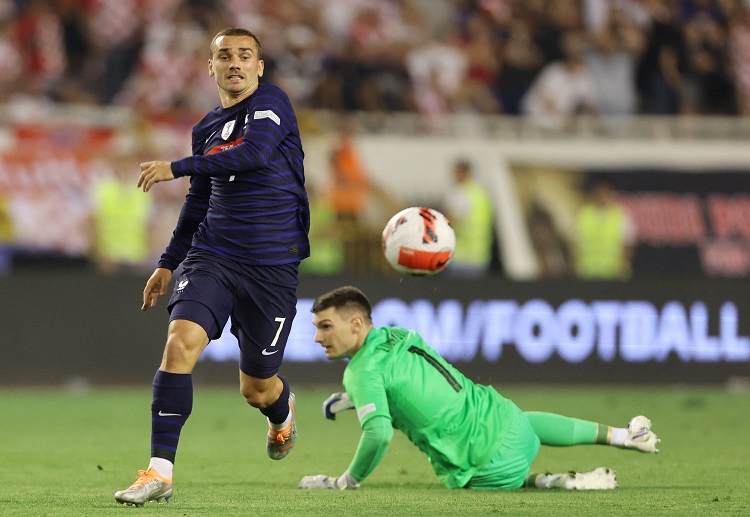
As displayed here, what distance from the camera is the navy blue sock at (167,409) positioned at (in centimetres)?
604

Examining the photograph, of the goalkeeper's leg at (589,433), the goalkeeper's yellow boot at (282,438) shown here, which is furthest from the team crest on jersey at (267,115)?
the goalkeeper's leg at (589,433)

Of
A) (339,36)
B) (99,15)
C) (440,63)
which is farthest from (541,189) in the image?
(99,15)

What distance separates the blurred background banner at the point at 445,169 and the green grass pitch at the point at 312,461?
2.15 ft

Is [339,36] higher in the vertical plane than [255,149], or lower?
higher

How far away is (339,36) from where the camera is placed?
17.1 m

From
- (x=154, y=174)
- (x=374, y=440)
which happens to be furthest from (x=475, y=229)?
(x=154, y=174)

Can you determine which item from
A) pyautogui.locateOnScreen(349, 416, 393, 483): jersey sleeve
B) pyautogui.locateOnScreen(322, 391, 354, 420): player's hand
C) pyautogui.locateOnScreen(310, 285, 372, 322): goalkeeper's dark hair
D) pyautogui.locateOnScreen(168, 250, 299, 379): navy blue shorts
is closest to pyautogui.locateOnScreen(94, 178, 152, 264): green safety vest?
pyautogui.locateOnScreen(168, 250, 299, 379): navy blue shorts

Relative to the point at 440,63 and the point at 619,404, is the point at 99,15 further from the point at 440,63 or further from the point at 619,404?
the point at 619,404

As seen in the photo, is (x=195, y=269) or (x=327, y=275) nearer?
(x=195, y=269)

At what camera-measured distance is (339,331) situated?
20.9ft

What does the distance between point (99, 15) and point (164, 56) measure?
1037 millimetres

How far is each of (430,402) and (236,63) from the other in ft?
6.16

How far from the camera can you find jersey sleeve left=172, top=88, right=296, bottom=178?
19.7 ft

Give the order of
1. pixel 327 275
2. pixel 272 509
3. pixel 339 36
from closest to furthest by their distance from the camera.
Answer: pixel 272 509
pixel 327 275
pixel 339 36
